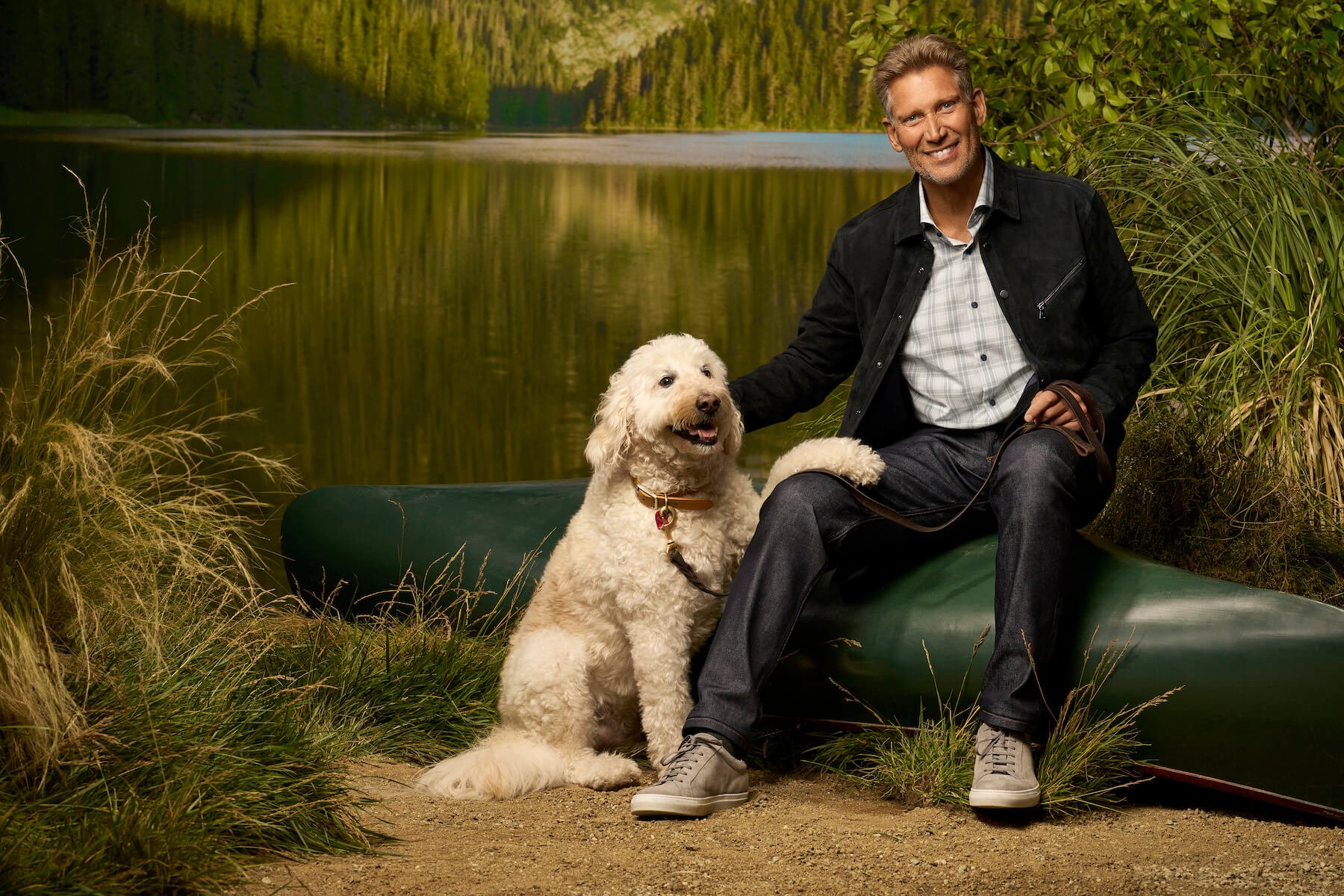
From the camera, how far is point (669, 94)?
1080cm

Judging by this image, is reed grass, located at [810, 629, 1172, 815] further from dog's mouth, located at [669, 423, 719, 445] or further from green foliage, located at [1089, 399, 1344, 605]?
green foliage, located at [1089, 399, 1344, 605]

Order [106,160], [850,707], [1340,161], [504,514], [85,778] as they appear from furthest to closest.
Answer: [106,160]
[1340,161]
[504,514]
[850,707]
[85,778]

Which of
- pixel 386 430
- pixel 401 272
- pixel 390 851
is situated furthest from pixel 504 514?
pixel 401 272

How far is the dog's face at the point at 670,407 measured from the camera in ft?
8.60

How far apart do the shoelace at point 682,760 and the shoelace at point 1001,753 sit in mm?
579

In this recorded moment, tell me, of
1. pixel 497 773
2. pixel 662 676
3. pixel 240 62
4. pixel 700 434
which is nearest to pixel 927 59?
pixel 700 434

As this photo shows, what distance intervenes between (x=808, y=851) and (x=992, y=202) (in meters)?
1.57

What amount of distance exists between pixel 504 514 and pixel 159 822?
6.54 feet

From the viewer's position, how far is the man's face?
2902mm

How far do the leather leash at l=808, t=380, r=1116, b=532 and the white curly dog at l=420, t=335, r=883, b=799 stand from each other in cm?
6

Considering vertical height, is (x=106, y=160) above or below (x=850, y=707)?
above

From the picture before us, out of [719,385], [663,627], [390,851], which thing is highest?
[719,385]

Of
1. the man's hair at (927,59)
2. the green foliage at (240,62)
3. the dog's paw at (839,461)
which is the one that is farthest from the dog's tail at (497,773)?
the green foliage at (240,62)

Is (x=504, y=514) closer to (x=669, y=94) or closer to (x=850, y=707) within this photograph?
(x=850, y=707)
